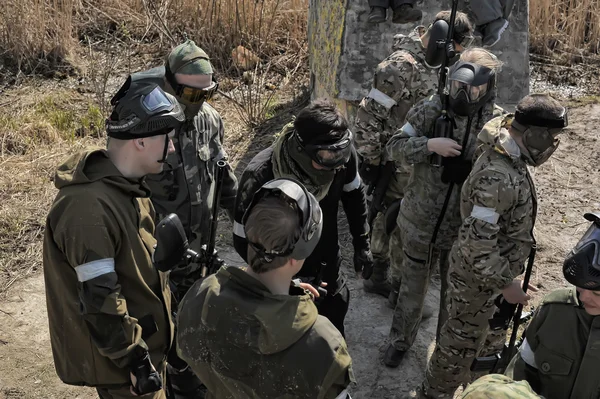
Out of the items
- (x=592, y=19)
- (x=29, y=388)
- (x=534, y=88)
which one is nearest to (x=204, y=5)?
(x=534, y=88)

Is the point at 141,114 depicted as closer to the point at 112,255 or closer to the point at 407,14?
the point at 112,255

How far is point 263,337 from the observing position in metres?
2.00

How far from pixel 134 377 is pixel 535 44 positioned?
6.98 m

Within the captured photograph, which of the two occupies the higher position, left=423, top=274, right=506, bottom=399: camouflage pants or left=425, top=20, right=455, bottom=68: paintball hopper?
left=425, top=20, right=455, bottom=68: paintball hopper

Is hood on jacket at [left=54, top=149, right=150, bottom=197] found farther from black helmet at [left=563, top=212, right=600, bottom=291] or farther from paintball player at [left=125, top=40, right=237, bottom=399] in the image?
black helmet at [left=563, top=212, right=600, bottom=291]

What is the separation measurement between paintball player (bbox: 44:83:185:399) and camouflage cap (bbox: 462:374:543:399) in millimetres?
1453

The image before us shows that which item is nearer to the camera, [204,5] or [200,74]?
[200,74]

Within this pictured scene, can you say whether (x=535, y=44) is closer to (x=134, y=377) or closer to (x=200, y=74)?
(x=200, y=74)

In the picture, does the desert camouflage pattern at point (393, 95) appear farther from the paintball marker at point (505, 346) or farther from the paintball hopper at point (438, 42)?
the paintball marker at point (505, 346)

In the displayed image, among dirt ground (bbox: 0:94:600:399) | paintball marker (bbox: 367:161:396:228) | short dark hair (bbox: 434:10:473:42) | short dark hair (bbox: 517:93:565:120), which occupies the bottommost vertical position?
dirt ground (bbox: 0:94:600:399)

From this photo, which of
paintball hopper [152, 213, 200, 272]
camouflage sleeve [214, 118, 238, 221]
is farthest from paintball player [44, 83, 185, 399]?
camouflage sleeve [214, 118, 238, 221]

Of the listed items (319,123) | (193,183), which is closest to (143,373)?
(193,183)

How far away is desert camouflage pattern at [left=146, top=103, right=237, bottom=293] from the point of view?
364 centimetres

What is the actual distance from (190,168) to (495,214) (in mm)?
1667
